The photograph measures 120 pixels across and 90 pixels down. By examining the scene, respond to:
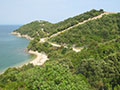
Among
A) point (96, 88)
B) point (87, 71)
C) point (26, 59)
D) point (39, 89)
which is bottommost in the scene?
point (26, 59)

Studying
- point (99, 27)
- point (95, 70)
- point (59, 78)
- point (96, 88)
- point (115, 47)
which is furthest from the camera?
point (99, 27)

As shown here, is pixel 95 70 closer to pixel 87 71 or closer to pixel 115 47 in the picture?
pixel 87 71

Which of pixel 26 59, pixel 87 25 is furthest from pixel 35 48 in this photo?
pixel 87 25

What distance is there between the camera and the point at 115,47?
2259 cm

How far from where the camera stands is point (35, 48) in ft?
Answer: 140

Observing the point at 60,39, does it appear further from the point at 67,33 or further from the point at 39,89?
the point at 39,89

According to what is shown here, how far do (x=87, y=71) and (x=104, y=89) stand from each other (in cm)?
241

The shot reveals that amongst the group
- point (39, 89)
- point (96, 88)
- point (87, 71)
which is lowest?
point (96, 88)

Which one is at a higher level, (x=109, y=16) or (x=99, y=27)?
(x=109, y=16)

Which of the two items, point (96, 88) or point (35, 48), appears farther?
point (35, 48)

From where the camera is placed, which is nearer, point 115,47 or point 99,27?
point 115,47

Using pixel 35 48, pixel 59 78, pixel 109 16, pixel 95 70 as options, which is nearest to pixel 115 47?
pixel 95 70

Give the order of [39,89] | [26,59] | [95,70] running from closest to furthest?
[39,89], [95,70], [26,59]

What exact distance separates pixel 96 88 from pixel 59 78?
16.2 ft
